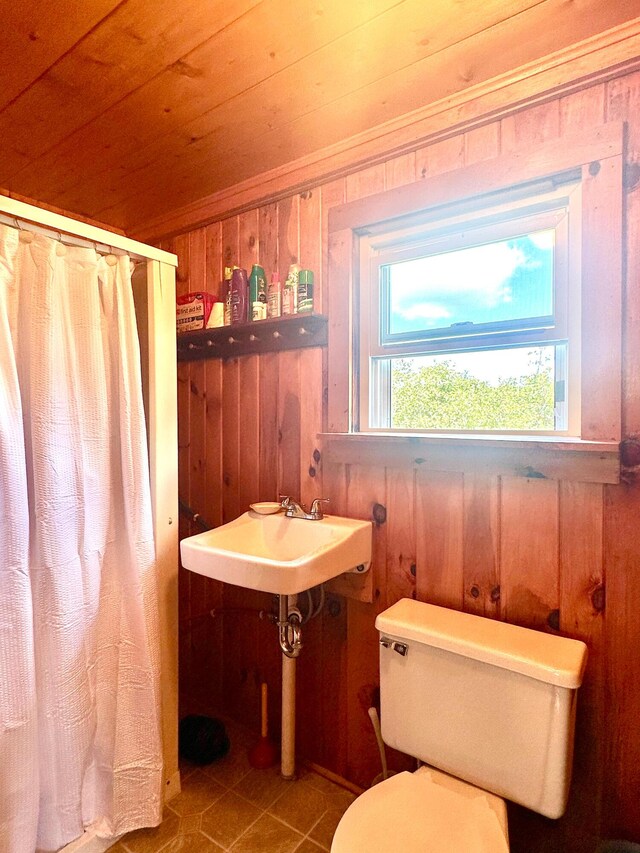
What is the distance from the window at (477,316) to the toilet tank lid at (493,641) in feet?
1.78

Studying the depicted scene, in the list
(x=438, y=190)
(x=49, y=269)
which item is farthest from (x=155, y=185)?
(x=438, y=190)

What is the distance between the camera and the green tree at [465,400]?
4.35 feet

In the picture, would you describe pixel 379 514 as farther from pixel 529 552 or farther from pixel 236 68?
pixel 236 68

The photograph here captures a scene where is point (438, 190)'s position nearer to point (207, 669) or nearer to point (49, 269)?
point (49, 269)

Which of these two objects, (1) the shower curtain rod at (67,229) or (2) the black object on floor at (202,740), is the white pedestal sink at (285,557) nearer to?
(2) the black object on floor at (202,740)

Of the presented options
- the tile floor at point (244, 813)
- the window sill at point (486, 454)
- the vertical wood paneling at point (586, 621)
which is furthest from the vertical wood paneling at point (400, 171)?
the tile floor at point (244, 813)

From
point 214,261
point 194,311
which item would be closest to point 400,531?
point 194,311

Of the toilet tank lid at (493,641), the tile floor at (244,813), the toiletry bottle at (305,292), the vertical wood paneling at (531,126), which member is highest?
the vertical wood paneling at (531,126)

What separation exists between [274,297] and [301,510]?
780 millimetres

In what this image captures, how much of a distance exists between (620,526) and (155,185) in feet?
6.58

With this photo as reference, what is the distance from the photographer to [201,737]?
175cm

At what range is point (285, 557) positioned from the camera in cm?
154

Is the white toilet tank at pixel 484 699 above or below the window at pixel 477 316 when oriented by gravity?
below

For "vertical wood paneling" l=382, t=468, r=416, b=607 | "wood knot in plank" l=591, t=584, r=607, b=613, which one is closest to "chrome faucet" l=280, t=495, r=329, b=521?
"vertical wood paneling" l=382, t=468, r=416, b=607
